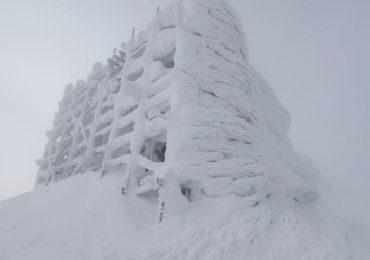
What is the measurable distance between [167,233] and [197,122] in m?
3.24

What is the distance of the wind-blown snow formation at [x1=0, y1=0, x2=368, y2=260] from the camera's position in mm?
7457

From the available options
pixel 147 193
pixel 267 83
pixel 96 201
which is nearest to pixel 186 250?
pixel 147 193

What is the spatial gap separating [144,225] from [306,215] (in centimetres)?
525

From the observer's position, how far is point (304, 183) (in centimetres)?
1195

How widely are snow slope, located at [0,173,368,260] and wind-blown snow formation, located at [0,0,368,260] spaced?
3 centimetres

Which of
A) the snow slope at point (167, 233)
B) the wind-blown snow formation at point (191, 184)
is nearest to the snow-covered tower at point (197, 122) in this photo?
the wind-blown snow formation at point (191, 184)

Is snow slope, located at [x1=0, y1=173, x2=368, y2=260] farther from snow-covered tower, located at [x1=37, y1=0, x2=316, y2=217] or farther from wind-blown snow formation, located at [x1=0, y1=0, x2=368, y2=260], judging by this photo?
snow-covered tower, located at [x1=37, y1=0, x2=316, y2=217]

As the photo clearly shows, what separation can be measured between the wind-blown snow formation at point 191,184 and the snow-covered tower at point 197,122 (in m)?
0.04

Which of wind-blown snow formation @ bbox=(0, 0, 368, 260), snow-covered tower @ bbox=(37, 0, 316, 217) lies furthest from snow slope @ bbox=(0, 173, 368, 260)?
snow-covered tower @ bbox=(37, 0, 316, 217)

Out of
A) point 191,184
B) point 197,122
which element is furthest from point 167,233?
point 197,122

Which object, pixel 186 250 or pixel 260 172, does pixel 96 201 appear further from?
pixel 260 172

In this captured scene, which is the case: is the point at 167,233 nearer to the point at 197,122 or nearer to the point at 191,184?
the point at 191,184

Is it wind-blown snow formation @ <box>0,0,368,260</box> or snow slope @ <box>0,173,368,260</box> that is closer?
snow slope @ <box>0,173,368,260</box>

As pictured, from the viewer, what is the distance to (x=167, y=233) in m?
7.84
